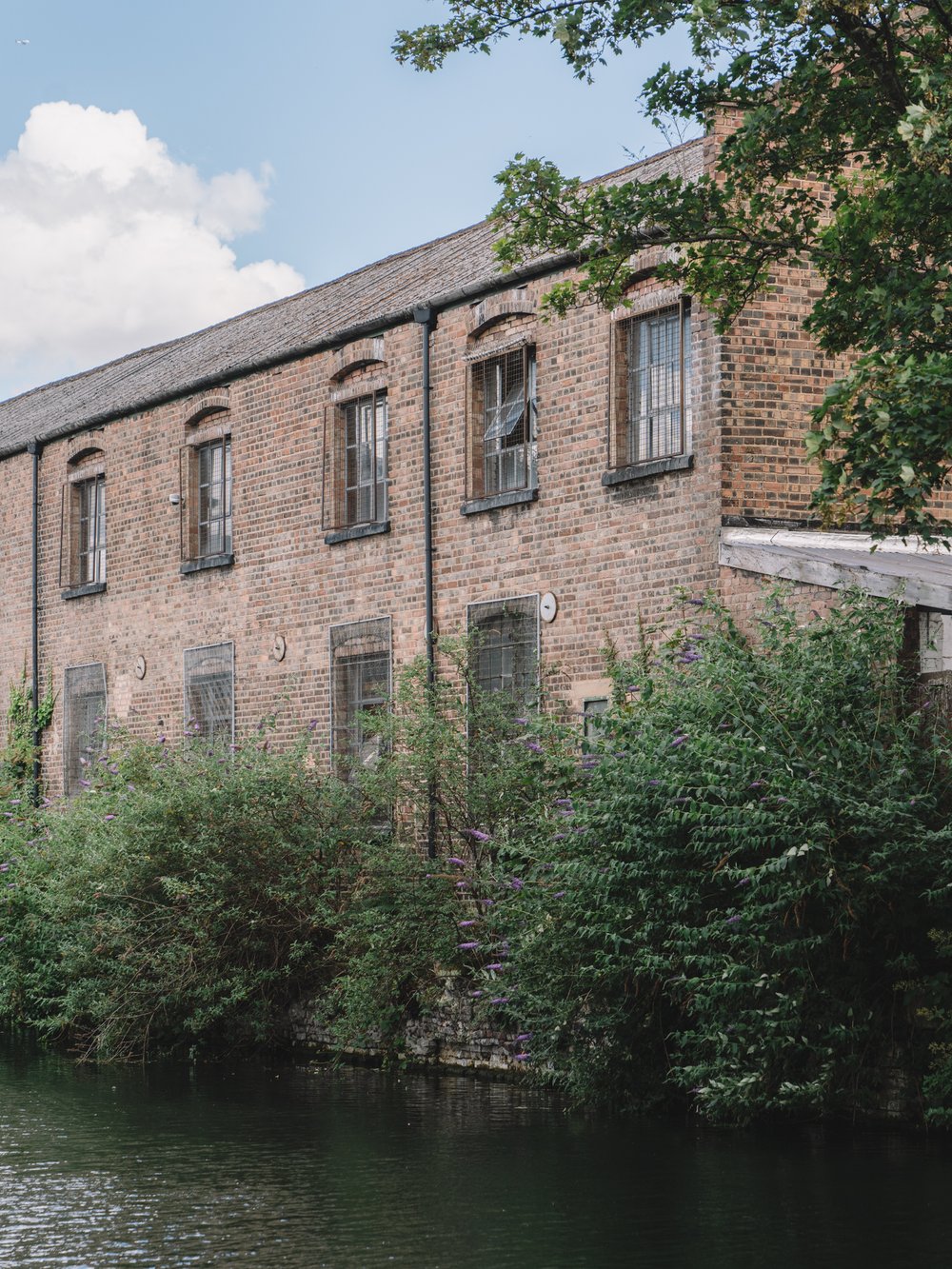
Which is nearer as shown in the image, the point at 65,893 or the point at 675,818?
the point at 675,818

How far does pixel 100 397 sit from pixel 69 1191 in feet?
62.6

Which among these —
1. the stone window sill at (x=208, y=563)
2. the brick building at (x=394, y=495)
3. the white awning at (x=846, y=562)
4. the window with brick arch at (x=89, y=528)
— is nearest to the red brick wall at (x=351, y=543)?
the brick building at (x=394, y=495)

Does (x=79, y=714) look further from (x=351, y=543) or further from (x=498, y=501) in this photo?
(x=498, y=501)

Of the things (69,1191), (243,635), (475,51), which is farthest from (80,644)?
(69,1191)

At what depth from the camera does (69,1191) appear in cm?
970

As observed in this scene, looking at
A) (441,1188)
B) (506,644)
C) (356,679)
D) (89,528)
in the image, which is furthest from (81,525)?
(441,1188)

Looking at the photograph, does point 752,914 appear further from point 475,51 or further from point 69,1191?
point 475,51

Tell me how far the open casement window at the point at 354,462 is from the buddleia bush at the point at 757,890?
25.8ft

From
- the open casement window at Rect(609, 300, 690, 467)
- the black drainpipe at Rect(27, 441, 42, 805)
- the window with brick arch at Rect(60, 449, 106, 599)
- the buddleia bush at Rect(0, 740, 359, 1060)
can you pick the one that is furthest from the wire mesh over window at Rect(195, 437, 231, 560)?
the open casement window at Rect(609, 300, 690, 467)

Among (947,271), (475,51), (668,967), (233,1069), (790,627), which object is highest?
(475,51)

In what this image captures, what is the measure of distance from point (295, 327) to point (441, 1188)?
1517 centimetres

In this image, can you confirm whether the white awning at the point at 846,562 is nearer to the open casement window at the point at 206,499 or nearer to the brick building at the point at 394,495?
the brick building at the point at 394,495

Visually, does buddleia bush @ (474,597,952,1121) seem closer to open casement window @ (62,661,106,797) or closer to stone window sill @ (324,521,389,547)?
stone window sill @ (324,521,389,547)

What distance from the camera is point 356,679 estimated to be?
65.2 feet
